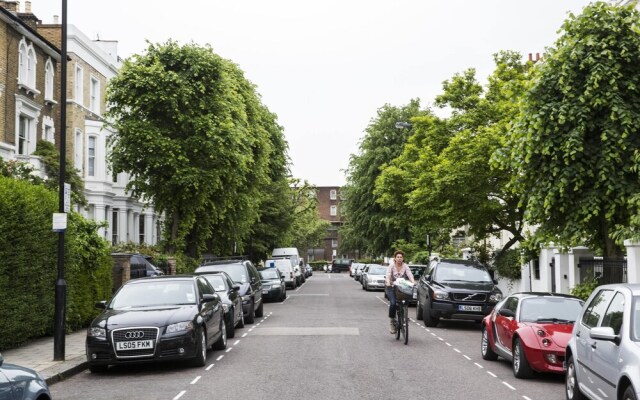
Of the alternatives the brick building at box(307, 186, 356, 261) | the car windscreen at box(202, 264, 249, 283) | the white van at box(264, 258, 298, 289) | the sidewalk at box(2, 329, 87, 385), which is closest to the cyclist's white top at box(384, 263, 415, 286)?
the sidewalk at box(2, 329, 87, 385)

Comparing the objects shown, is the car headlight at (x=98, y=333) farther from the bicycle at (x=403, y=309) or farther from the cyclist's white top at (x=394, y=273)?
the cyclist's white top at (x=394, y=273)

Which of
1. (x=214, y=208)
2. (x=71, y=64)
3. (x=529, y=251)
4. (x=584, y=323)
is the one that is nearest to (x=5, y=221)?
(x=584, y=323)

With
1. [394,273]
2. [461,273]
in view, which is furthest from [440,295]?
[394,273]

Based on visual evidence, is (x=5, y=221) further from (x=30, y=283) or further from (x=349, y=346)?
(x=349, y=346)

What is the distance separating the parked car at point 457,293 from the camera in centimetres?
2111

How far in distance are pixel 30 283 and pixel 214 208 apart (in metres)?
20.6

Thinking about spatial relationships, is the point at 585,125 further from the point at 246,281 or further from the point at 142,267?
the point at 142,267

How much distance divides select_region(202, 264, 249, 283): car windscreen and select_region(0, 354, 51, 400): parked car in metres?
16.3

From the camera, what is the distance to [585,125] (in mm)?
15977

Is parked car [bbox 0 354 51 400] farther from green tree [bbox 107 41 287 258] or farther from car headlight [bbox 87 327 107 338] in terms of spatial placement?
green tree [bbox 107 41 287 258]

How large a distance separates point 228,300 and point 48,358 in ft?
18.0

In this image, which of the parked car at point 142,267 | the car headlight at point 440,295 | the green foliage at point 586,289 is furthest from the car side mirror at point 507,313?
the parked car at point 142,267

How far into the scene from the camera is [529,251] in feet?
63.4

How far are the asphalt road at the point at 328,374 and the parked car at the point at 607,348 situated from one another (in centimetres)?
127
